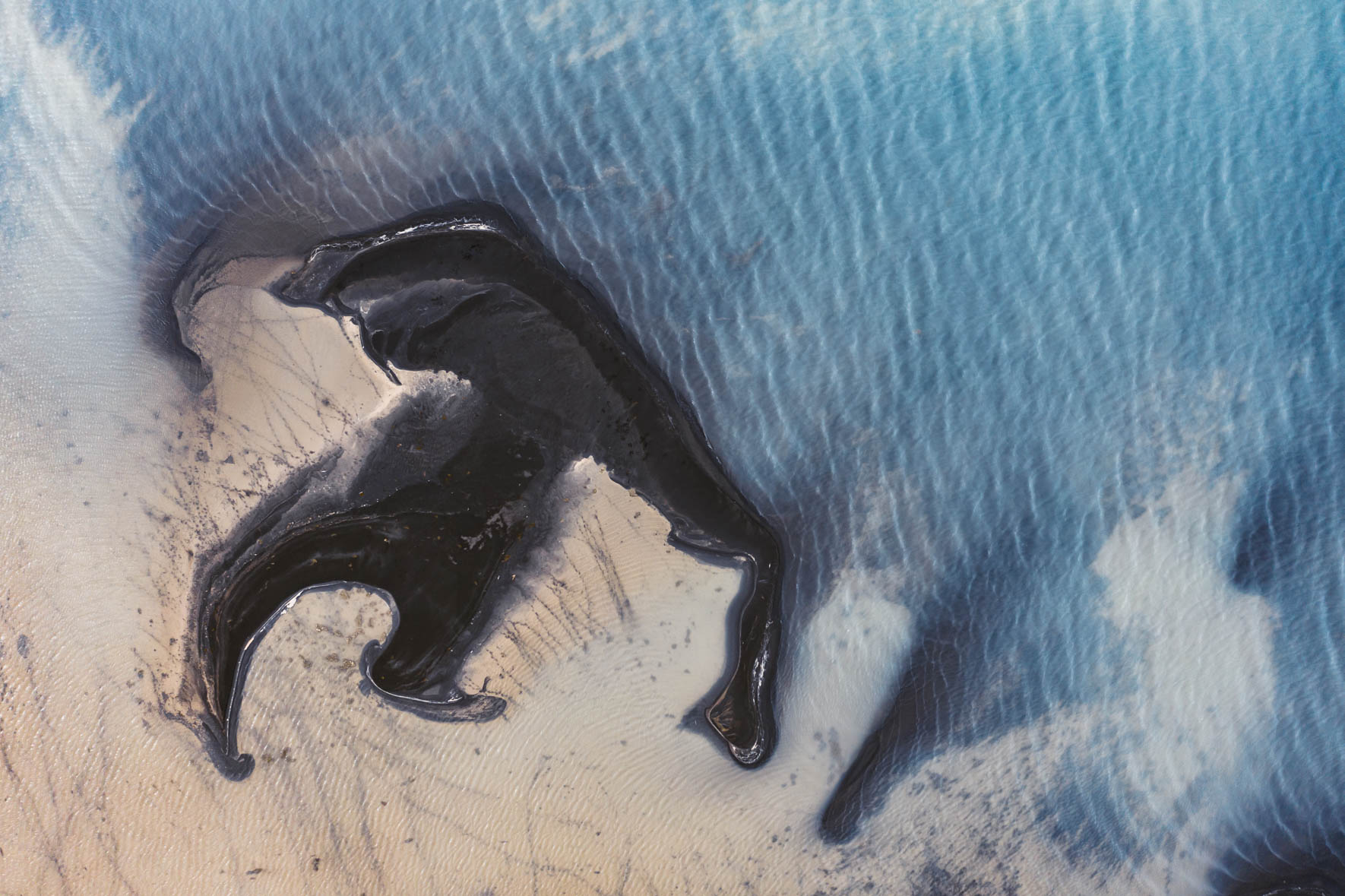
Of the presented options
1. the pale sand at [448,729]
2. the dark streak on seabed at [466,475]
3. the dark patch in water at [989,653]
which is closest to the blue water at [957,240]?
the dark patch in water at [989,653]

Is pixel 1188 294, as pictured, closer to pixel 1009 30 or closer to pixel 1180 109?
pixel 1180 109

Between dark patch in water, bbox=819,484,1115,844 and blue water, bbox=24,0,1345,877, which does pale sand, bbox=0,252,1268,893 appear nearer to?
dark patch in water, bbox=819,484,1115,844

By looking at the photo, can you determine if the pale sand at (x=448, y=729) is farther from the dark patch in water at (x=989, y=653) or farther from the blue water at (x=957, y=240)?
the blue water at (x=957, y=240)

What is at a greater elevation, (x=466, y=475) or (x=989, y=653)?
(x=466, y=475)

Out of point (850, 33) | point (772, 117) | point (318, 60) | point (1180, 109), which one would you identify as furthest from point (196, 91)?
point (1180, 109)

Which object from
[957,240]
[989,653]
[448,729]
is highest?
[957,240]

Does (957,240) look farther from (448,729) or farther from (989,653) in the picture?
(448,729)

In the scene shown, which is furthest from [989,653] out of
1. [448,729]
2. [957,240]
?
[448,729]
